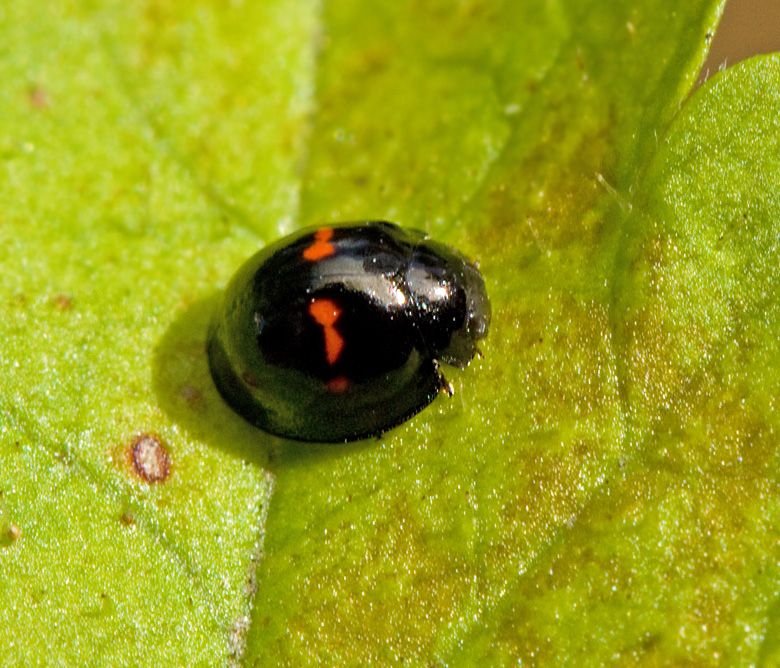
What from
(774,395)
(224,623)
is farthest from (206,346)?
(774,395)

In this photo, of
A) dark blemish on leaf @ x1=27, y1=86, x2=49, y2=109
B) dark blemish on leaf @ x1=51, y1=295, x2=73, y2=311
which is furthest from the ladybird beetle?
dark blemish on leaf @ x1=27, y1=86, x2=49, y2=109

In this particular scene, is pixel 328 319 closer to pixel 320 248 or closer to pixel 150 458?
pixel 320 248

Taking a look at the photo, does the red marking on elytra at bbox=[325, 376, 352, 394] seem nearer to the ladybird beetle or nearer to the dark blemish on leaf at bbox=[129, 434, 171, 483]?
the ladybird beetle

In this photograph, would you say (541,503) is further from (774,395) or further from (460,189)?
(460,189)

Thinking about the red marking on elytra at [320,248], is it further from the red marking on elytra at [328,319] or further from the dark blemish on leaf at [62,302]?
the dark blemish on leaf at [62,302]

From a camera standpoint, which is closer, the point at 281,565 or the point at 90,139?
the point at 281,565

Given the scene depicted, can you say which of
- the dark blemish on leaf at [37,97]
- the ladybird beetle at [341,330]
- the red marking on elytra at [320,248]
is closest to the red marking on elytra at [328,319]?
the ladybird beetle at [341,330]
